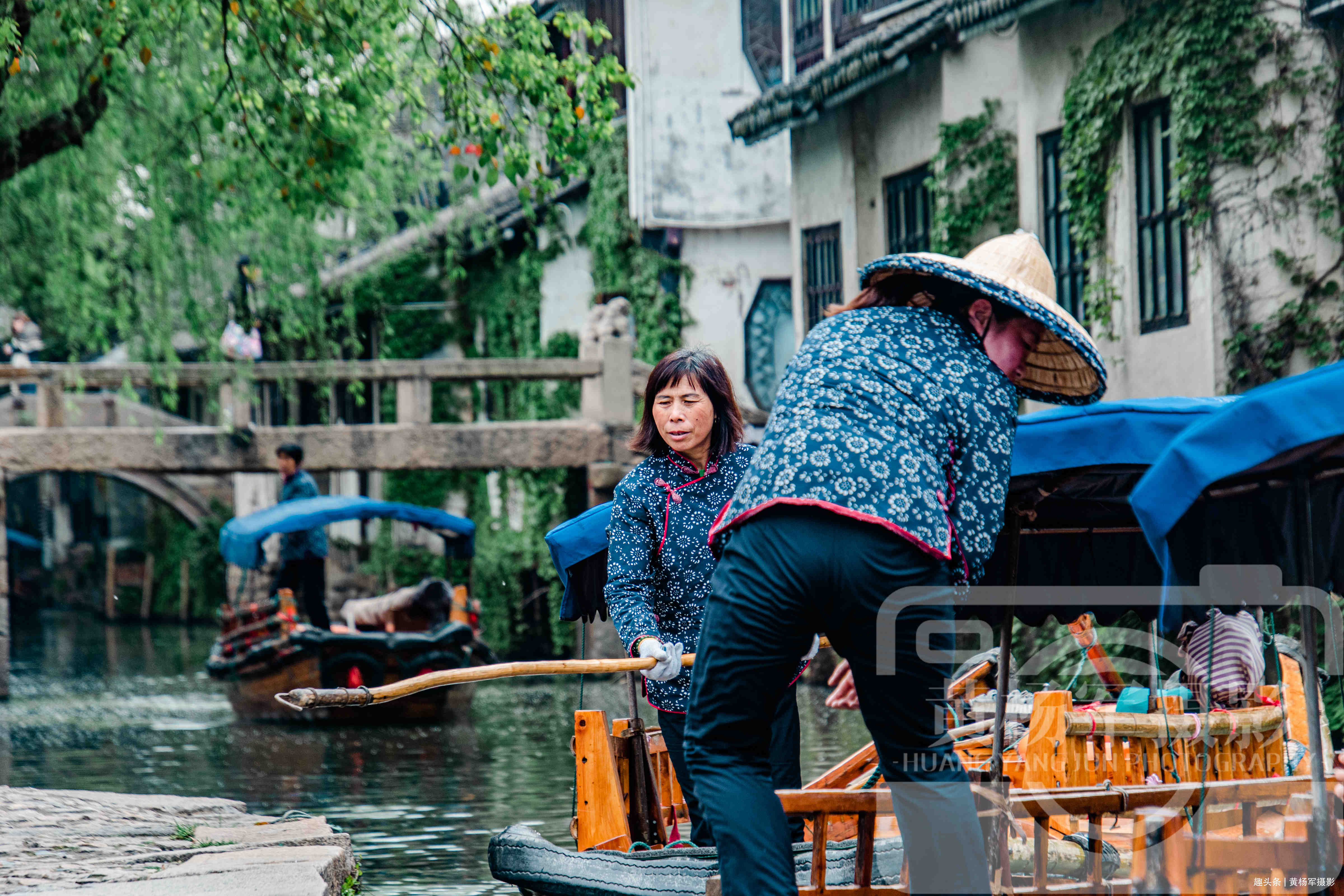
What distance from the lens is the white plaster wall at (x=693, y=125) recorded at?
2048 cm

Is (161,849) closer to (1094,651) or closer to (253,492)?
(1094,651)

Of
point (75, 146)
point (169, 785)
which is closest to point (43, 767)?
point (169, 785)

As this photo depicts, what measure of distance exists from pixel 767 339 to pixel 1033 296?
671 inches

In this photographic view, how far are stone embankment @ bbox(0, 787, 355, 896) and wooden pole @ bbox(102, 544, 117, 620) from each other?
25495mm

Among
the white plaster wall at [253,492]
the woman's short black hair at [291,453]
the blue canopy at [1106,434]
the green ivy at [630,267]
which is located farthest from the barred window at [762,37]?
the blue canopy at [1106,434]

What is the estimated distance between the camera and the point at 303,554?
16031 mm

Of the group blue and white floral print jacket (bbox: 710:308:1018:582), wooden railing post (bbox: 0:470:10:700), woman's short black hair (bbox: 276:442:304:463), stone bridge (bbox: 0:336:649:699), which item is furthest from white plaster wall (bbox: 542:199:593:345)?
blue and white floral print jacket (bbox: 710:308:1018:582)

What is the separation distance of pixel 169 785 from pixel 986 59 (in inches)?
360

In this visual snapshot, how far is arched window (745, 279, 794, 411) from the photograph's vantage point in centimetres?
2042

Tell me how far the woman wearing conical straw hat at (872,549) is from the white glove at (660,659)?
2.76 ft

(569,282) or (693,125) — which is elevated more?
(693,125)

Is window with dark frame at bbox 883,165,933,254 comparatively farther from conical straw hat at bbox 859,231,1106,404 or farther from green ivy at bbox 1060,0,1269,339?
conical straw hat at bbox 859,231,1106,404

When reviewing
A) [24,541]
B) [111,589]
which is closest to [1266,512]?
[111,589]

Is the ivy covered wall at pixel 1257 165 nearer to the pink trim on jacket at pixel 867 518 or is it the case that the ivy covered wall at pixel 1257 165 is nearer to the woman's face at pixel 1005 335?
the woman's face at pixel 1005 335
